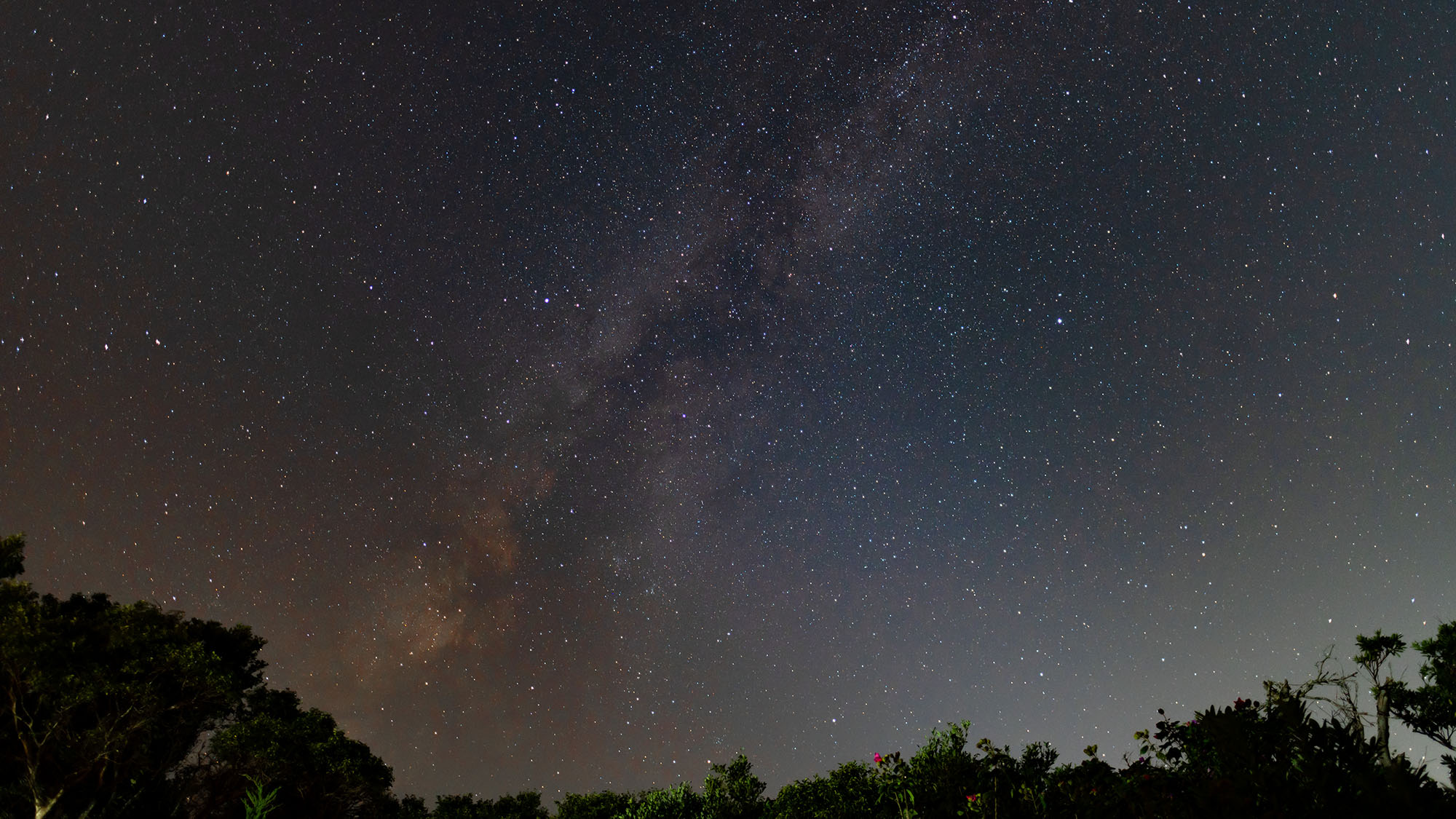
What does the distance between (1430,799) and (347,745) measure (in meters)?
25.2

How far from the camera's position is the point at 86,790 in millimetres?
17062

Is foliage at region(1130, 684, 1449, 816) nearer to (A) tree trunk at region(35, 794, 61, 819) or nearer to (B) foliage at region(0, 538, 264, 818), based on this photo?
(B) foliage at region(0, 538, 264, 818)

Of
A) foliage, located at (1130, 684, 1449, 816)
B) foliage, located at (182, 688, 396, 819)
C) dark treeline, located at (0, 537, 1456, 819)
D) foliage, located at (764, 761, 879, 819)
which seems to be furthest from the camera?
foliage, located at (182, 688, 396, 819)

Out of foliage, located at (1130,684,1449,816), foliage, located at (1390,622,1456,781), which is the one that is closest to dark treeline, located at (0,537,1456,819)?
foliage, located at (1390,622,1456,781)

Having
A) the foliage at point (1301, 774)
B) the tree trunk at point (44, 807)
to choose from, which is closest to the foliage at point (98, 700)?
the tree trunk at point (44, 807)

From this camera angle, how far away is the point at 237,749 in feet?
59.8

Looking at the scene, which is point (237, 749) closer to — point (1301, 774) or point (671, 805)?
point (671, 805)

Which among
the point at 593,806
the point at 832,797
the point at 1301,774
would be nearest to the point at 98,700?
the point at 593,806

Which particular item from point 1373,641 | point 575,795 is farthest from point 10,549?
point 1373,641

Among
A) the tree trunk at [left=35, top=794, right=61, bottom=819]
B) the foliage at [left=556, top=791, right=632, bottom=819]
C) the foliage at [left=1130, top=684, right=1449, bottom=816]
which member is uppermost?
the foliage at [left=1130, top=684, right=1449, bottom=816]

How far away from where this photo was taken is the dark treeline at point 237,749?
11680 mm

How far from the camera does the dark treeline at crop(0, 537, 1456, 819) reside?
11.7 meters

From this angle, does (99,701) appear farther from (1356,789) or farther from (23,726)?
(1356,789)

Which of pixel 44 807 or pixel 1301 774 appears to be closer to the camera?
pixel 1301 774
